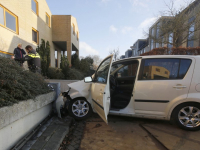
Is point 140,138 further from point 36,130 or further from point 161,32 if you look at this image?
point 161,32

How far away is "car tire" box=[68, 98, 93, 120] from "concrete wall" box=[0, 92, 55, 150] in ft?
2.74

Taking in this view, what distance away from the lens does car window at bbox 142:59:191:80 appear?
3049 millimetres

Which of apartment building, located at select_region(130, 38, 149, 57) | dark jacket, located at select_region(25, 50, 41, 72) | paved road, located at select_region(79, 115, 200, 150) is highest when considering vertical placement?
apartment building, located at select_region(130, 38, 149, 57)

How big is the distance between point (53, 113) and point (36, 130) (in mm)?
1126

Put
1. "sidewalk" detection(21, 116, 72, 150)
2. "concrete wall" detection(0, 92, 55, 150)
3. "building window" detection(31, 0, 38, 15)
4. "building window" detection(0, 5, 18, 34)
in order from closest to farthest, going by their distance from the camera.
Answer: "concrete wall" detection(0, 92, 55, 150), "sidewalk" detection(21, 116, 72, 150), "building window" detection(0, 5, 18, 34), "building window" detection(31, 0, 38, 15)

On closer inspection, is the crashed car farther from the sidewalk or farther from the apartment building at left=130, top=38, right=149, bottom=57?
the apartment building at left=130, top=38, right=149, bottom=57

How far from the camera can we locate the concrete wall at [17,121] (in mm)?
1821

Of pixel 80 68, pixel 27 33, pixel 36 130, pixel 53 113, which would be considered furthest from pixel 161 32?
pixel 36 130

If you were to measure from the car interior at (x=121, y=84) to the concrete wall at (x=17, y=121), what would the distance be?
5.92 ft

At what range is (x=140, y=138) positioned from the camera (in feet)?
9.02

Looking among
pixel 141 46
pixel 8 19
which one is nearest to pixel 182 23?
pixel 8 19

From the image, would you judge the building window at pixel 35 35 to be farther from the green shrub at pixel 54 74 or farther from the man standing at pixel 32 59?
the man standing at pixel 32 59

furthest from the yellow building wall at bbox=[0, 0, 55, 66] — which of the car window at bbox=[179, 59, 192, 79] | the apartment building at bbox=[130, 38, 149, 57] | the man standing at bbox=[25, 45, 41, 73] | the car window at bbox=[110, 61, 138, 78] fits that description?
the apartment building at bbox=[130, 38, 149, 57]

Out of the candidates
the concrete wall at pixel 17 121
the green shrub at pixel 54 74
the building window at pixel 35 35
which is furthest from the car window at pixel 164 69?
the building window at pixel 35 35
